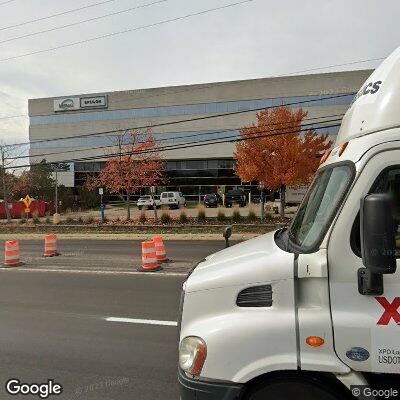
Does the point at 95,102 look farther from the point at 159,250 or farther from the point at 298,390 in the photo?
the point at 298,390

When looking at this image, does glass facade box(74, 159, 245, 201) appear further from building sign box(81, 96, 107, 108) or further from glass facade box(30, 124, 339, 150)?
building sign box(81, 96, 107, 108)

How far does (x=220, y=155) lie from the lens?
5956 centimetres

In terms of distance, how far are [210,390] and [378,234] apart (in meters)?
1.40

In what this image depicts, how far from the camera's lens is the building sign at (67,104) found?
215ft

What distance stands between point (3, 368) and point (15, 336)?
4.24ft

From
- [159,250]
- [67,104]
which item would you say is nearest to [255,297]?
[159,250]

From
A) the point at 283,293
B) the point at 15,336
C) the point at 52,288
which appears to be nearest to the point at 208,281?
the point at 283,293

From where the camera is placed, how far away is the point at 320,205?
2.93 metres

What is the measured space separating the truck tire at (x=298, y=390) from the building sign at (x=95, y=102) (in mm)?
63895

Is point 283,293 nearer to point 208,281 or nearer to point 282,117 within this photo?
point 208,281

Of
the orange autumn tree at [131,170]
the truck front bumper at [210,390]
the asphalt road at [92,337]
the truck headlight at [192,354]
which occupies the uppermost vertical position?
the orange autumn tree at [131,170]

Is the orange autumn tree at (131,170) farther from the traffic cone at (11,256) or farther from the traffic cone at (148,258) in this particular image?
the traffic cone at (148,258)

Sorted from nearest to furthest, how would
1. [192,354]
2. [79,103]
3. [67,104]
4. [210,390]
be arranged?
[210,390]
[192,354]
[79,103]
[67,104]

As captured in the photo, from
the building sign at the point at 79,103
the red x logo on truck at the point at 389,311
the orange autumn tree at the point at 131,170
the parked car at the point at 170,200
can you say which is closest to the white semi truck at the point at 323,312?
the red x logo on truck at the point at 389,311
